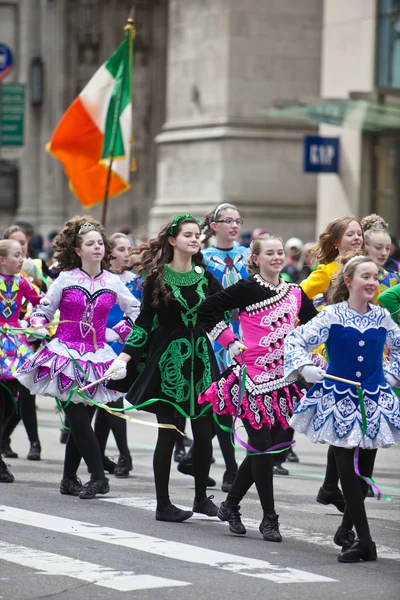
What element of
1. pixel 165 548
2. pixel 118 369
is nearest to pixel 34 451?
pixel 118 369

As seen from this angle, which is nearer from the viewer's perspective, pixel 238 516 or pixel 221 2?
pixel 238 516

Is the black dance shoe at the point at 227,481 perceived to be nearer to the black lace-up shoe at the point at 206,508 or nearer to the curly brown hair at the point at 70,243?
the black lace-up shoe at the point at 206,508

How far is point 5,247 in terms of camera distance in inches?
438

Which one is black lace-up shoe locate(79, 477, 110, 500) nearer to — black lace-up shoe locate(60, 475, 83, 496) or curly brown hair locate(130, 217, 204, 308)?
black lace-up shoe locate(60, 475, 83, 496)

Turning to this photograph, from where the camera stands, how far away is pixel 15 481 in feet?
35.0

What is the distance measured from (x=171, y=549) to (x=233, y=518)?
72cm

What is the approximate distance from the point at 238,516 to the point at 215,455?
4127mm

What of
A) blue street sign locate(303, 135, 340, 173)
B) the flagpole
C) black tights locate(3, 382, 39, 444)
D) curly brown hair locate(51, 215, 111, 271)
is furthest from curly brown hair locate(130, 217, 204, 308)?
blue street sign locate(303, 135, 340, 173)

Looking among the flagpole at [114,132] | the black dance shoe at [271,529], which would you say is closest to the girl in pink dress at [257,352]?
the black dance shoe at [271,529]

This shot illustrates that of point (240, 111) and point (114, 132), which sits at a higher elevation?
point (240, 111)

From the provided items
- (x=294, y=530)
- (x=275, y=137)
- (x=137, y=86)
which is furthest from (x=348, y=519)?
(x=137, y=86)

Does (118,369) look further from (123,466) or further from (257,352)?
(123,466)

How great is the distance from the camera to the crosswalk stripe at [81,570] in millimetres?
6949

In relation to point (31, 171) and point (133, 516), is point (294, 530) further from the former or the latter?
point (31, 171)
